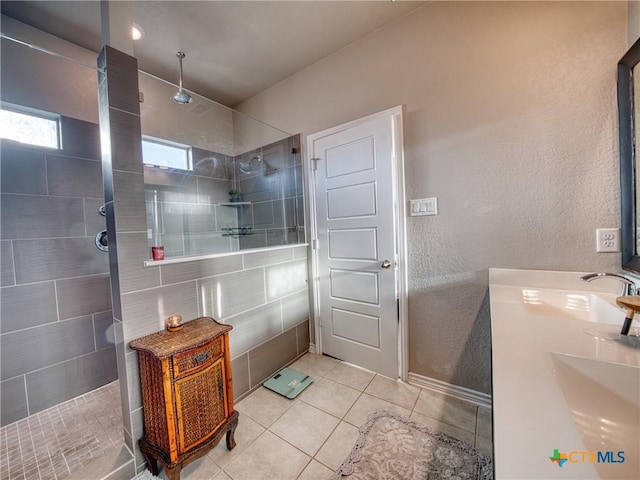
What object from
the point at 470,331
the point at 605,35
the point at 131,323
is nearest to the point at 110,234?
the point at 131,323

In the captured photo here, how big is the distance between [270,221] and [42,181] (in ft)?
5.47

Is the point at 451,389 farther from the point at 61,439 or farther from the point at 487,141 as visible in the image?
the point at 61,439

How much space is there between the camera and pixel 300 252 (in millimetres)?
2363

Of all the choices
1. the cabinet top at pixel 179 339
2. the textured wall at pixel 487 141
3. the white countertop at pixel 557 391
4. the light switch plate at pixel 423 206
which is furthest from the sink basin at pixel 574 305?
the cabinet top at pixel 179 339

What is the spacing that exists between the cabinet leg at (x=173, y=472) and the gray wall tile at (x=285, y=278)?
1.09 meters

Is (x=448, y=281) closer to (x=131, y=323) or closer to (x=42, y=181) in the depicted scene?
(x=131, y=323)

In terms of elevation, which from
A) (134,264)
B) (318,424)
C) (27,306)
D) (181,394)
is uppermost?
(134,264)

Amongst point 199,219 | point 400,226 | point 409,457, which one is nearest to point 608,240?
point 400,226

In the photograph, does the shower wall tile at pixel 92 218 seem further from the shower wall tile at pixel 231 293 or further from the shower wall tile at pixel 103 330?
the shower wall tile at pixel 231 293

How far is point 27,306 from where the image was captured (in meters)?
1.67

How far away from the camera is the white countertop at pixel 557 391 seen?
44 cm

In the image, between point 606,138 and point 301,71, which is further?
point 301,71

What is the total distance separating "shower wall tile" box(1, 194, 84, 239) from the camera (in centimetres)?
160

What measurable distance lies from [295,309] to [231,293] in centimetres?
74
